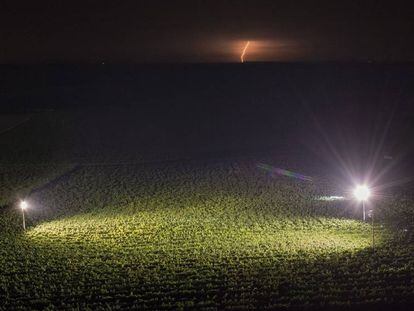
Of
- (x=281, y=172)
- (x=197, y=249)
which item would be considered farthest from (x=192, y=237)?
(x=281, y=172)

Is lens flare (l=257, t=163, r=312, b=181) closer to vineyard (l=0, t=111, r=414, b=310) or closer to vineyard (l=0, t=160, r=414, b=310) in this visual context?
vineyard (l=0, t=111, r=414, b=310)

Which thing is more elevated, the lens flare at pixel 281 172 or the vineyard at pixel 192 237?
the lens flare at pixel 281 172

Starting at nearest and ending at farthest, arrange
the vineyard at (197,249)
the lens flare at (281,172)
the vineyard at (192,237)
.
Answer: the vineyard at (197,249)
the vineyard at (192,237)
the lens flare at (281,172)

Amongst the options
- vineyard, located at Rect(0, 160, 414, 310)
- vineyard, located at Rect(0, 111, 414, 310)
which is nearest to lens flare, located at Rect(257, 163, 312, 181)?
vineyard, located at Rect(0, 111, 414, 310)

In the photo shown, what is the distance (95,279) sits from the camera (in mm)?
16406

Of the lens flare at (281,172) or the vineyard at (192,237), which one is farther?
the lens flare at (281,172)

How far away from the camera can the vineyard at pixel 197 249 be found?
14727 mm

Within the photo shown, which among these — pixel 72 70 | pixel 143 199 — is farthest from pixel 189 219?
pixel 72 70

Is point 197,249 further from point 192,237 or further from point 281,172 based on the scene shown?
point 281,172

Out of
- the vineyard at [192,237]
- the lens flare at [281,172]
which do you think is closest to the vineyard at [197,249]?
the vineyard at [192,237]

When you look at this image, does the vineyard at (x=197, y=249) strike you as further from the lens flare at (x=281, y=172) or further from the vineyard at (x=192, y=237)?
the lens flare at (x=281, y=172)

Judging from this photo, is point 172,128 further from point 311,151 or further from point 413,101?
point 413,101

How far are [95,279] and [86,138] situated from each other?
94.0 ft

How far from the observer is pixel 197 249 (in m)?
19.3
